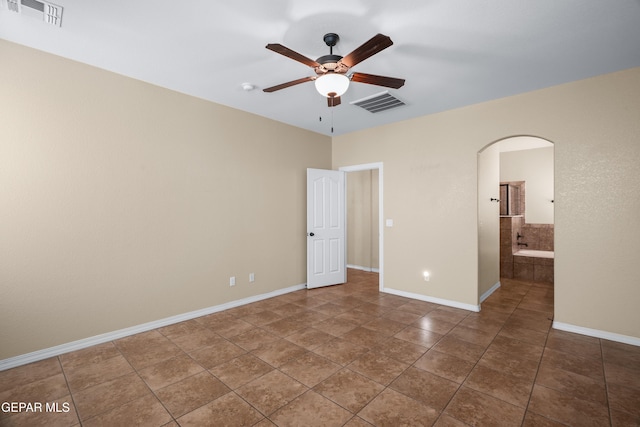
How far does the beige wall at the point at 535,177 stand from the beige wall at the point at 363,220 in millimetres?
3360

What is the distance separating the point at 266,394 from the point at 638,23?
4102mm

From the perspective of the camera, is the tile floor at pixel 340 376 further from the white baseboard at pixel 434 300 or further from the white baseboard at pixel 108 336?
the white baseboard at pixel 434 300

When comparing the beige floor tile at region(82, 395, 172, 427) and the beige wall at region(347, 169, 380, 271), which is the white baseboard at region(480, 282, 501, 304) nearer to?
the beige wall at region(347, 169, 380, 271)

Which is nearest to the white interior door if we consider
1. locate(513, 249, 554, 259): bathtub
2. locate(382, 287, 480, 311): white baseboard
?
locate(382, 287, 480, 311): white baseboard

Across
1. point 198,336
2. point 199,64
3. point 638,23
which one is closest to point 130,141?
point 199,64

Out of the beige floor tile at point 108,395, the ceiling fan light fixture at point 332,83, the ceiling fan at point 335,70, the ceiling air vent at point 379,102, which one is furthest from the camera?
the ceiling air vent at point 379,102

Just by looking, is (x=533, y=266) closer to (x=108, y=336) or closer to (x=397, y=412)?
(x=397, y=412)

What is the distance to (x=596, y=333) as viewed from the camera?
10.4 feet

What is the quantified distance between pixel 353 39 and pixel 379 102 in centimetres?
148

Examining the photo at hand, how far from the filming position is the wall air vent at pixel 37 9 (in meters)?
2.11

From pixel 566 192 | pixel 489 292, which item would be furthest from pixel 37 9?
pixel 489 292

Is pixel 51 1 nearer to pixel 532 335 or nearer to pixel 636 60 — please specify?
pixel 636 60

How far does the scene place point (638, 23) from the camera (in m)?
2.27

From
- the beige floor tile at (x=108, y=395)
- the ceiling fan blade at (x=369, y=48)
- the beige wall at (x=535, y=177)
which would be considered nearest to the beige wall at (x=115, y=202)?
the beige floor tile at (x=108, y=395)
